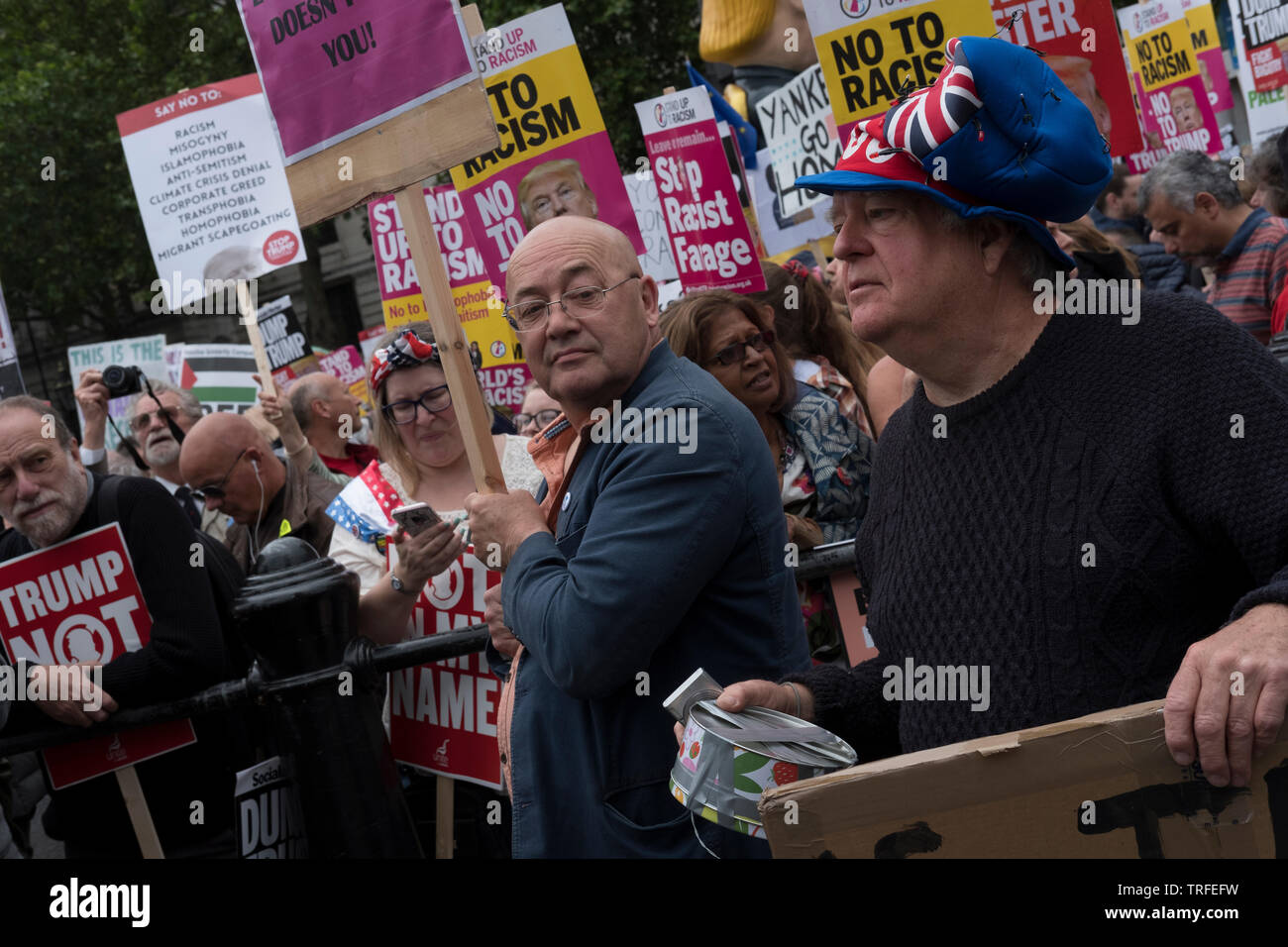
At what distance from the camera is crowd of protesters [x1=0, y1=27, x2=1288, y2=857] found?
1702mm

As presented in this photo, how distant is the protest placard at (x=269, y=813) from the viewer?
344 centimetres

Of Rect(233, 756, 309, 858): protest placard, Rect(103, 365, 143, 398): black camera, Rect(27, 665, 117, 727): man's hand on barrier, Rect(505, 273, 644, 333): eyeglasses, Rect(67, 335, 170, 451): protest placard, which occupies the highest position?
Rect(67, 335, 170, 451): protest placard

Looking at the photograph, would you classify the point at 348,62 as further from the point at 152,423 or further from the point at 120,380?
the point at 152,423

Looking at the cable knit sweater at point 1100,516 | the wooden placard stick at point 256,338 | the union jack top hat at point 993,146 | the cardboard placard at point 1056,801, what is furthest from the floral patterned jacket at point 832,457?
the wooden placard stick at point 256,338

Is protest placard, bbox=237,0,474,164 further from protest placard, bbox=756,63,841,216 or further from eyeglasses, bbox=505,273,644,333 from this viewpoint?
protest placard, bbox=756,63,841,216

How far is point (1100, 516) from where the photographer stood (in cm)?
173

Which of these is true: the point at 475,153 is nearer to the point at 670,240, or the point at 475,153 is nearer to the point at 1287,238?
the point at 670,240

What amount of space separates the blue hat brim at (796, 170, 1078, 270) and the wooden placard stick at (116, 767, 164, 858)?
2815 millimetres

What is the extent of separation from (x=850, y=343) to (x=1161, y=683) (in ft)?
10.2

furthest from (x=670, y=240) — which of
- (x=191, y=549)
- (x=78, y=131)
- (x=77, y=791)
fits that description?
(x=78, y=131)

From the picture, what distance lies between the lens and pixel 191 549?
396 cm

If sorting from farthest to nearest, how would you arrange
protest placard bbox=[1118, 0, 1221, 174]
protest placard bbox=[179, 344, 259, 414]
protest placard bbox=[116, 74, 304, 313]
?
protest placard bbox=[179, 344, 259, 414], protest placard bbox=[1118, 0, 1221, 174], protest placard bbox=[116, 74, 304, 313]

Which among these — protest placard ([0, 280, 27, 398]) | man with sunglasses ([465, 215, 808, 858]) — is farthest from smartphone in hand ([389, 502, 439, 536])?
protest placard ([0, 280, 27, 398])

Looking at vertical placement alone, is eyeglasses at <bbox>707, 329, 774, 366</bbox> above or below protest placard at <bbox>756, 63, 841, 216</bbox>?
below
